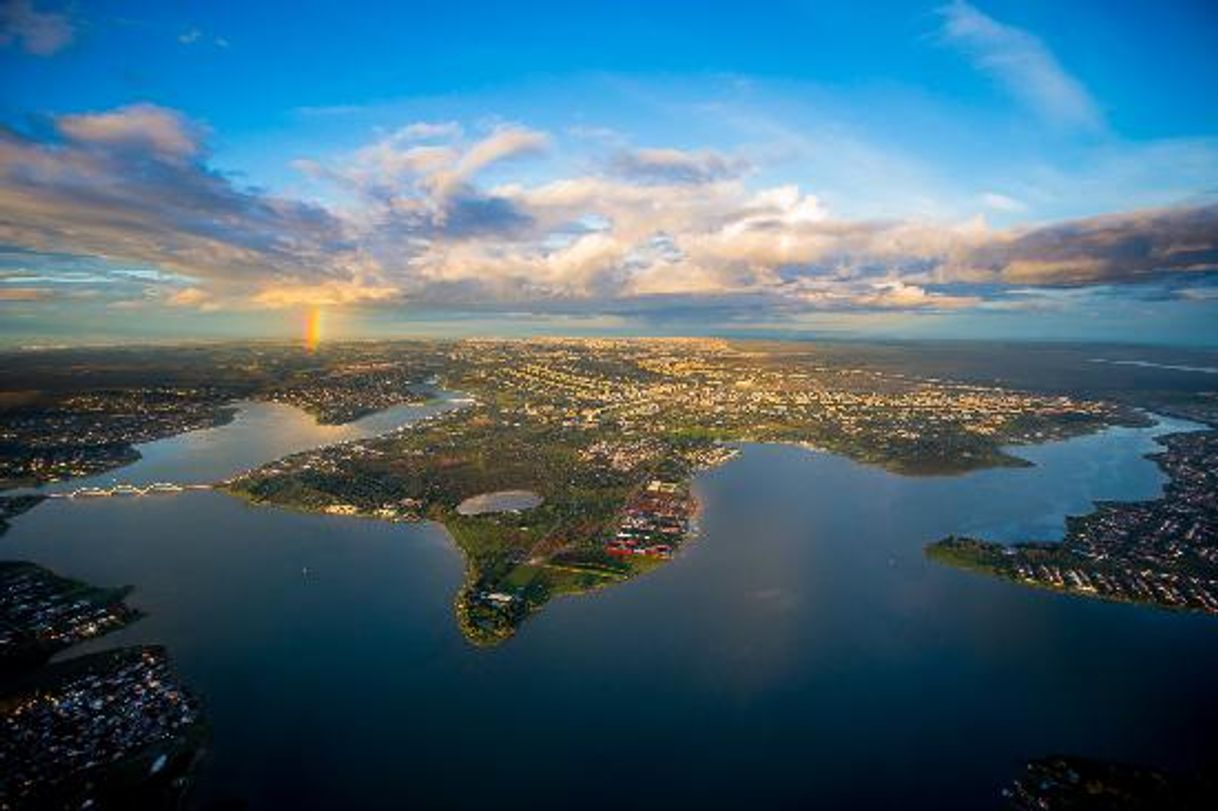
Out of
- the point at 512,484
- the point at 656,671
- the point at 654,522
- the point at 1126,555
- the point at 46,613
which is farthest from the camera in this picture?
the point at 512,484

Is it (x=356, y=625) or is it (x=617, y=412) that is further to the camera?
(x=617, y=412)

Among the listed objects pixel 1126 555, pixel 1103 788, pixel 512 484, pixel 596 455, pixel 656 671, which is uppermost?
pixel 596 455

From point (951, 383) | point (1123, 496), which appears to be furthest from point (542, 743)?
point (951, 383)

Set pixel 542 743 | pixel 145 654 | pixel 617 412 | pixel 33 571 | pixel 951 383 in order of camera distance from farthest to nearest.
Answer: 1. pixel 951 383
2. pixel 617 412
3. pixel 33 571
4. pixel 145 654
5. pixel 542 743

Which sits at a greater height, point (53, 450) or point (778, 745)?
point (53, 450)

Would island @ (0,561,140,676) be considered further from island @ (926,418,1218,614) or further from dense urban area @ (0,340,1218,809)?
island @ (926,418,1218,614)

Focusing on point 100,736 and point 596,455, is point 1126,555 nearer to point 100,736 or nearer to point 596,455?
point 596,455

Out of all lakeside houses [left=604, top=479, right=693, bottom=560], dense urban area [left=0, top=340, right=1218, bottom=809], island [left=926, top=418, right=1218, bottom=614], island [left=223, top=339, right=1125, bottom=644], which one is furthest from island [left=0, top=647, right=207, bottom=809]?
island [left=926, top=418, right=1218, bottom=614]

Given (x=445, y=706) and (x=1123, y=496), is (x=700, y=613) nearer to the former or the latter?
(x=445, y=706)

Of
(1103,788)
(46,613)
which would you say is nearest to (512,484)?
(46,613)
